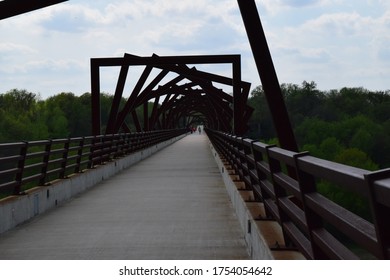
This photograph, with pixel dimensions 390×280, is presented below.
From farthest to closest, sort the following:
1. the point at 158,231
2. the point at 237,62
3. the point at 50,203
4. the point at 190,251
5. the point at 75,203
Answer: the point at 237,62 → the point at 75,203 → the point at 50,203 → the point at 158,231 → the point at 190,251

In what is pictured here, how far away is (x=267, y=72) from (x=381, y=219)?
6.57m

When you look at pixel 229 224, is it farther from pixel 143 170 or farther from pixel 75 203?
pixel 143 170

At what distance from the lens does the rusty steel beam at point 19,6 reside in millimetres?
8133

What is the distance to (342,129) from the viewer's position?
153750 millimetres

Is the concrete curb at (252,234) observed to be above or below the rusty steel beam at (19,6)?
below

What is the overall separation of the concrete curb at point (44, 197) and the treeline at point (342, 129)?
3063 inches

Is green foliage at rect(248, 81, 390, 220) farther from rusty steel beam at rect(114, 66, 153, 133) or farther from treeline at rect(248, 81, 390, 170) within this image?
Result: rusty steel beam at rect(114, 66, 153, 133)

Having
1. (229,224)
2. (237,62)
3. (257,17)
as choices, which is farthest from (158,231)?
(237,62)

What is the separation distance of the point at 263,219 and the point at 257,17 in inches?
132

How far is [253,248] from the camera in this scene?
21.9 feet

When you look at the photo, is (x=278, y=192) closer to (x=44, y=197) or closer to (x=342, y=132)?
(x=44, y=197)

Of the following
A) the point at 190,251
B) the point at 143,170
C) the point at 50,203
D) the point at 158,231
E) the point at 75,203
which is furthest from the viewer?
the point at 143,170

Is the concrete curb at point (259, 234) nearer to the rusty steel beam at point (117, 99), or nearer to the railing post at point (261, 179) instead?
the railing post at point (261, 179)

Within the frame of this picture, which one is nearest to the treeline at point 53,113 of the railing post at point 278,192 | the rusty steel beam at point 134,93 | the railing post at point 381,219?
the rusty steel beam at point 134,93
